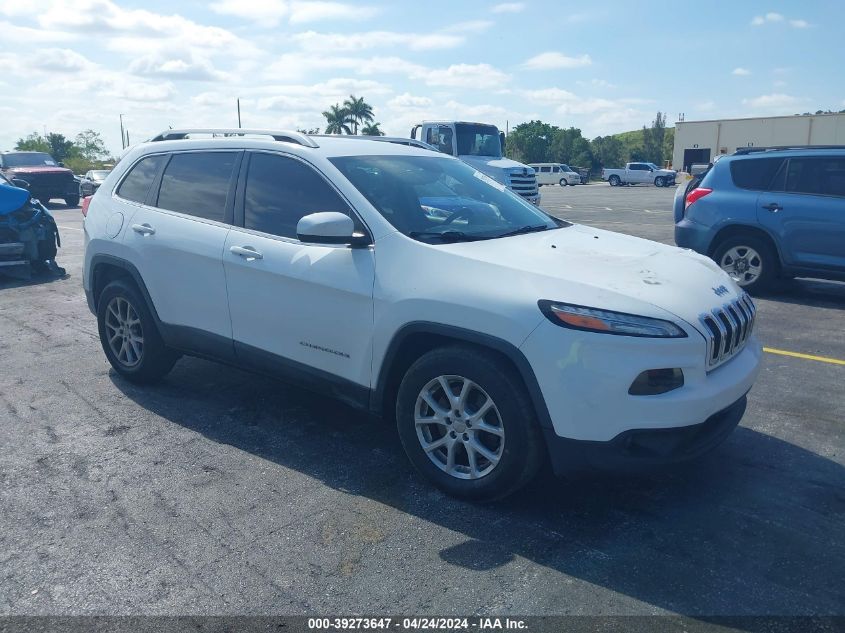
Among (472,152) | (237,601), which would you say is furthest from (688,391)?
(472,152)

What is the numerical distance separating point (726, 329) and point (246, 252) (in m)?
2.70

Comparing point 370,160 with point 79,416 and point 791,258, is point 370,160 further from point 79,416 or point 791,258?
point 791,258

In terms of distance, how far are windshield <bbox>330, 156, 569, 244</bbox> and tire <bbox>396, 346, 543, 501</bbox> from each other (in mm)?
752

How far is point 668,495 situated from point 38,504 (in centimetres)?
318

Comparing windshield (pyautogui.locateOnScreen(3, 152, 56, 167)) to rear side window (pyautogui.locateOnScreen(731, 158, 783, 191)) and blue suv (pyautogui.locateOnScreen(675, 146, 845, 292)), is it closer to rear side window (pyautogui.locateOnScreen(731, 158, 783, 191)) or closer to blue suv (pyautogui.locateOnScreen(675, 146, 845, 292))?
blue suv (pyautogui.locateOnScreen(675, 146, 845, 292))

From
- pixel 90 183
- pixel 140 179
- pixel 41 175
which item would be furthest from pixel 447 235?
pixel 90 183

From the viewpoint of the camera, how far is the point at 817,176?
28.4 feet

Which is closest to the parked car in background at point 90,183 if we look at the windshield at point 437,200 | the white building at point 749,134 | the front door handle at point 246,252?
the front door handle at point 246,252

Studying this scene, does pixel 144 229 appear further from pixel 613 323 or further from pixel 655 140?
pixel 655 140

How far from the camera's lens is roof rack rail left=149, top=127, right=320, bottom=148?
4625mm

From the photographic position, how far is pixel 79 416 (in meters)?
5.02

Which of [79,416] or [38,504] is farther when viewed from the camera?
[79,416]

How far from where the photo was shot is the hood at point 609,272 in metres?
3.43

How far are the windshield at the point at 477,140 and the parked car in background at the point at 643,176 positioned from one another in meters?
35.8
